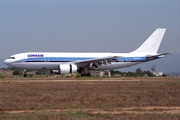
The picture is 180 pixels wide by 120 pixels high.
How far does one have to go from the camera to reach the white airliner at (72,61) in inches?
1534

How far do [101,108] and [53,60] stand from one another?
2719 centimetres

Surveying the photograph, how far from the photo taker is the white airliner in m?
39.0

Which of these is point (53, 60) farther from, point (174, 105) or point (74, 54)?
point (174, 105)

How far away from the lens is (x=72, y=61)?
1585 inches

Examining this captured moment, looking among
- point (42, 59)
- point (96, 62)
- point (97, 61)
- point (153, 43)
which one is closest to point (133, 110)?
point (97, 61)

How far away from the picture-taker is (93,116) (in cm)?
1085

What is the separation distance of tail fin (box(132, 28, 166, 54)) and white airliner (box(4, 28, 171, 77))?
0.97m

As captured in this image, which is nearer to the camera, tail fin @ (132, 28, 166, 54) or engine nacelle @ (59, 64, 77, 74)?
engine nacelle @ (59, 64, 77, 74)

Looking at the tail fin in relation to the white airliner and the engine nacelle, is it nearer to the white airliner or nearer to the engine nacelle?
the white airliner

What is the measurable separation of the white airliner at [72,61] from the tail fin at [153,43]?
97 centimetres

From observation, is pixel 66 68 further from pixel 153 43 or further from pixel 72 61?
pixel 153 43

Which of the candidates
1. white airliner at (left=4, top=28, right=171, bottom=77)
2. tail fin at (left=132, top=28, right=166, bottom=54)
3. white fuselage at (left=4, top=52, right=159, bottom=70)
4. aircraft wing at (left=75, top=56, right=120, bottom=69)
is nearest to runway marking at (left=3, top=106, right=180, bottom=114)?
white airliner at (left=4, top=28, right=171, bottom=77)

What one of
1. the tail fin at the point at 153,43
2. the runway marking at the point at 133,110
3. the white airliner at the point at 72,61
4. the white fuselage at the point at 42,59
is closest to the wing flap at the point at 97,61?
the white airliner at the point at 72,61

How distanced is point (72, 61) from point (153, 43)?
14.0m
